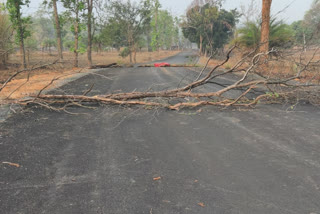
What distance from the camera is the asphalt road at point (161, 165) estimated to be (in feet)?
8.11

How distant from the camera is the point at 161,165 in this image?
3225 millimetres

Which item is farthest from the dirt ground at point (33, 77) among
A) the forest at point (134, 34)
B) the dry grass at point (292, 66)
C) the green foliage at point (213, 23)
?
the green foliage at point (213, 23)

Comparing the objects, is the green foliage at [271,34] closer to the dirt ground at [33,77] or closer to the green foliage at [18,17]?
the dirt ground at [33,77]

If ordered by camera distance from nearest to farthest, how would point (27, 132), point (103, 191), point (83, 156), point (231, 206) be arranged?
point (231, 206) → point (103, 191) → point (83, 156) → point (27, 132)

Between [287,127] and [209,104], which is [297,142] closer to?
[287,127]

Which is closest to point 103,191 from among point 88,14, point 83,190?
point 83,190

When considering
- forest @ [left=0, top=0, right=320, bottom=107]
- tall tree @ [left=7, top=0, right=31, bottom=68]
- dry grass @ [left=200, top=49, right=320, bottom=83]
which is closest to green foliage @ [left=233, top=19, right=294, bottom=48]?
forest @ [left=0, top=0, right=320, bottom=107]

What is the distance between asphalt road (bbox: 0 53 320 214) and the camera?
247cm

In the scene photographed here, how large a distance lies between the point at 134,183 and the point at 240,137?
2.09 metres

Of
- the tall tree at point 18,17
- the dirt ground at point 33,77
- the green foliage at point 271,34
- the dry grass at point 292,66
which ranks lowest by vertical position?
the dirt ground at point 33,77

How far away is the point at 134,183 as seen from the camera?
283 centimetres

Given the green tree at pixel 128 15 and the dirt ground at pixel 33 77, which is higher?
the green tree at pixel 128 15

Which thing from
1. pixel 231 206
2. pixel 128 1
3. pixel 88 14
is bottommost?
pixel 231 206

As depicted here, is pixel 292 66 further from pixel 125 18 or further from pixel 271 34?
pixel 125 18
